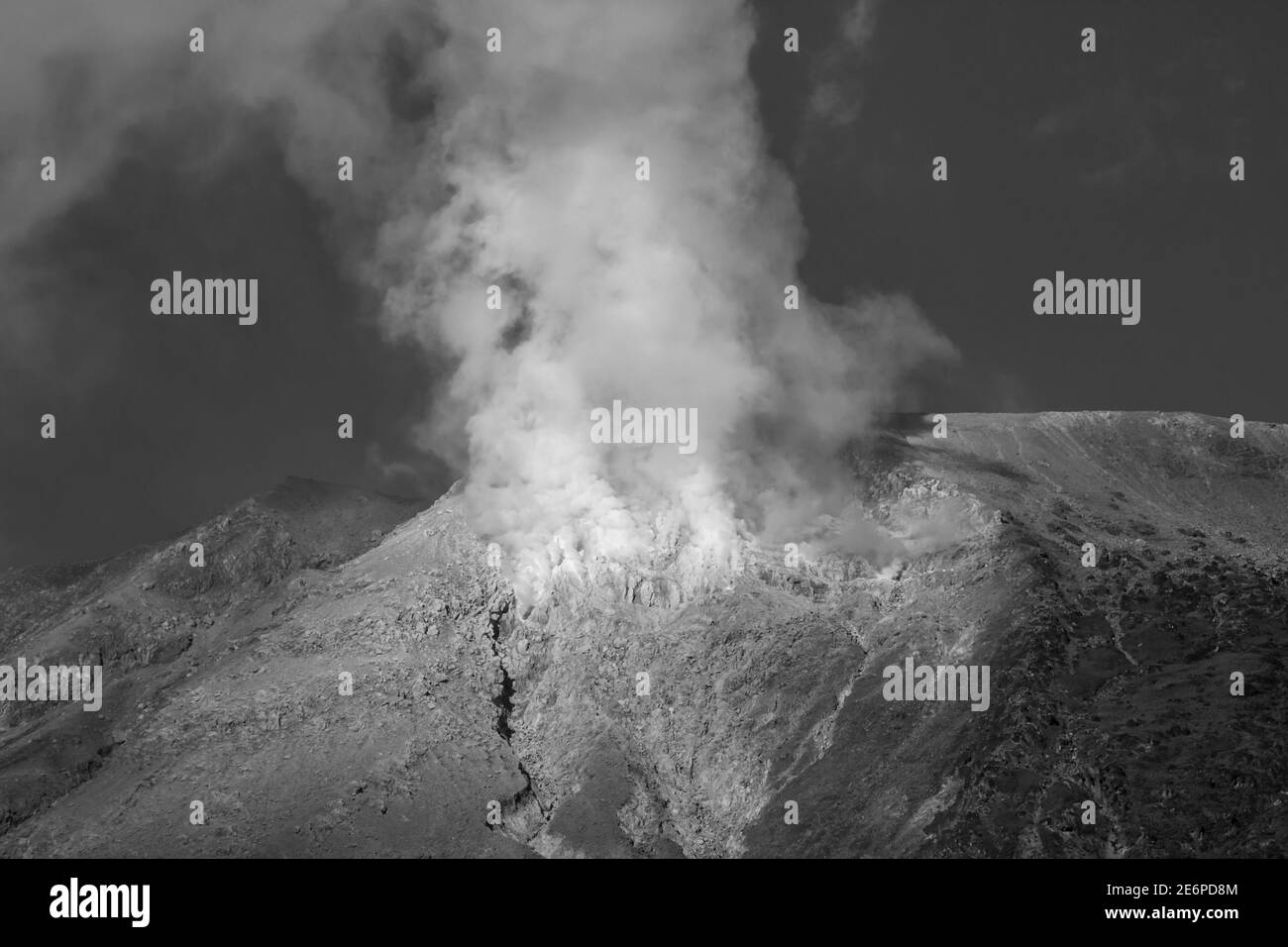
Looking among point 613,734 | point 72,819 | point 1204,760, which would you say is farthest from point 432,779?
point 1204,760

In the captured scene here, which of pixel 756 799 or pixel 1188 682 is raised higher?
pixel 1188 682

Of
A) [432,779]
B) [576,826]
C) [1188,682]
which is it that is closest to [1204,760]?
[1188,682]

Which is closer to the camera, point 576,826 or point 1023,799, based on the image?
point 1023,799
